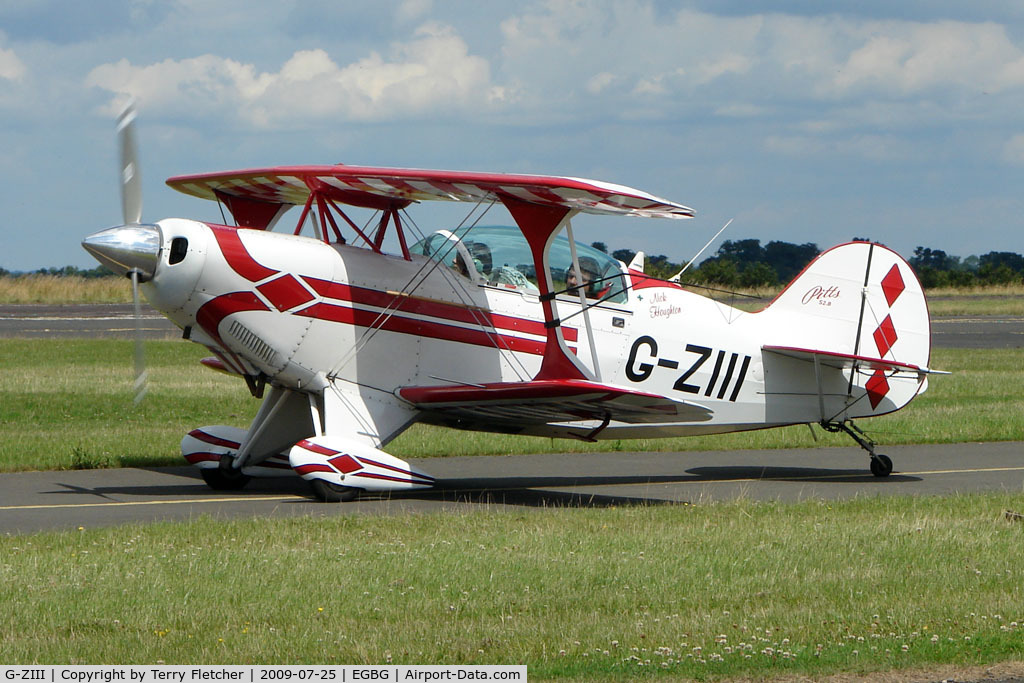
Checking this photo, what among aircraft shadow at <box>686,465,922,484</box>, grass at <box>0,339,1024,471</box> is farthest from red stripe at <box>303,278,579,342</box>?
grass at <box>0,339,1024,471</box>

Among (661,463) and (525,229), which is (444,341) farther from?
(661,463)

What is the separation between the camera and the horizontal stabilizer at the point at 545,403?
34.2 ft

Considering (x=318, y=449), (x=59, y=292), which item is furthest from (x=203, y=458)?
(x=59, y=292)

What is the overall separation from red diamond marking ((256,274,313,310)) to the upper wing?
106 cm

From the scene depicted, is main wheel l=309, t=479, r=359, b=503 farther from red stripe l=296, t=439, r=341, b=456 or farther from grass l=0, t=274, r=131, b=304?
grass l=0, t=274, r=131, b=304

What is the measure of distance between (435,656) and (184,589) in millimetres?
1947

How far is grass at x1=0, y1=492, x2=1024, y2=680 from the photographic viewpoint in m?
5.81

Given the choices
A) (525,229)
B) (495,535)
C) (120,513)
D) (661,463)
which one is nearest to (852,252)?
(661,463)

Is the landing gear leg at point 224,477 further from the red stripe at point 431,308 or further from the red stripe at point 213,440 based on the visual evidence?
the red stripe at point 431,308

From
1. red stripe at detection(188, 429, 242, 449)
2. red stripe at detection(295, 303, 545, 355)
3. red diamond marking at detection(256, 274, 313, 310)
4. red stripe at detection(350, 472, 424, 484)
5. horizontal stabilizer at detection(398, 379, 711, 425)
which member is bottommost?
red stripe at detection(350, 472, 424, 484)

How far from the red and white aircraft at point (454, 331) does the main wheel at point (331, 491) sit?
0.03m

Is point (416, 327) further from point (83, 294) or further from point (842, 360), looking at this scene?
point (83, 294)

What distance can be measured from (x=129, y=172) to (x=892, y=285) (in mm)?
8740

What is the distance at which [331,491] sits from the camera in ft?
35.8
